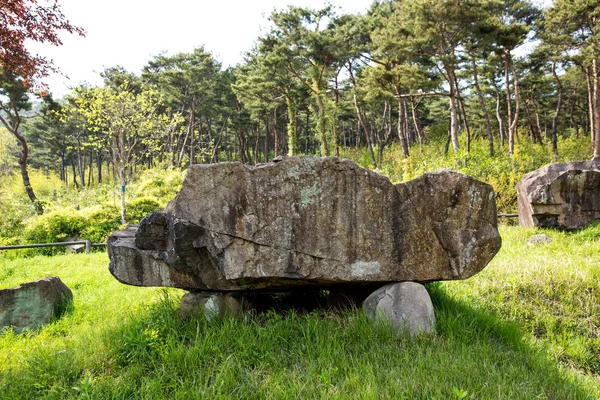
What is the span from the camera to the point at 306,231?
13.8 feet

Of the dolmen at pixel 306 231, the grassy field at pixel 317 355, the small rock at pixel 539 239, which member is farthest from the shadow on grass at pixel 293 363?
the small rock at pixel 539 239

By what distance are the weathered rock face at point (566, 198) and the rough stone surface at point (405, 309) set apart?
24.1 ft

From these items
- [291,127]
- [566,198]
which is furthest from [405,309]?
[291,127]

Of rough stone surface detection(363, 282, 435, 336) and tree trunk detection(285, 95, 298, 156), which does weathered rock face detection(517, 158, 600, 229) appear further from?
tree trunk detection(285, 95, 298, 156)

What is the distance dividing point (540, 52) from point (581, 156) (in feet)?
22.4

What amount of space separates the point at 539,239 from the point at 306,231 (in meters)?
7.30

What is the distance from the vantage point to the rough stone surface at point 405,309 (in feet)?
13.1

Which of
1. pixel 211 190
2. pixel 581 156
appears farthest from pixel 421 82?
pixel 211 190

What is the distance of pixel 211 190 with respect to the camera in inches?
163

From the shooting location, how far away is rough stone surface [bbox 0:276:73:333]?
16.9ft

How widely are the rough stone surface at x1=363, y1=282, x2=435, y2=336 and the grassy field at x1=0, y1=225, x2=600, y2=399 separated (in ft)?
0.56

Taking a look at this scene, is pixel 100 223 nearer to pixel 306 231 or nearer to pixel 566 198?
pixel 306 231

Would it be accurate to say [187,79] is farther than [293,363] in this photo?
Yes

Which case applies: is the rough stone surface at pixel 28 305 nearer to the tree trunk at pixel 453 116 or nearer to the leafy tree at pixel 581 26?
the tree trunk at pixel 453 116
